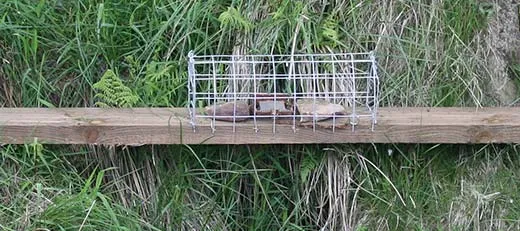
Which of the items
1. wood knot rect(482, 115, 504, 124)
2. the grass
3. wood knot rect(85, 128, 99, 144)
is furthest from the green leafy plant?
wood knot rect(482, 115, 504, 124)

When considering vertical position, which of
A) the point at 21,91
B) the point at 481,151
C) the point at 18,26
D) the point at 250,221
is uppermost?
the point at 18,26

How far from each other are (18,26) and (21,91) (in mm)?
266

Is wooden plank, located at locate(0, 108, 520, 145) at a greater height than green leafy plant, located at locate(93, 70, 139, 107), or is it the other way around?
green leafy plant, located at locate(93, 70, 139, 107)

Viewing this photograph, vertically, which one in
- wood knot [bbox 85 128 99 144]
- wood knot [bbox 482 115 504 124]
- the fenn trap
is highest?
the fenn trap

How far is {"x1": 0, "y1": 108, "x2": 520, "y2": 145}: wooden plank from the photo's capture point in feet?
9.75

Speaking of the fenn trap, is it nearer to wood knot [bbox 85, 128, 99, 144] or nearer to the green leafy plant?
the green leafy plant

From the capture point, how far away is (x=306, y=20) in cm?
333

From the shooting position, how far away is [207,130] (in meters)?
2.98

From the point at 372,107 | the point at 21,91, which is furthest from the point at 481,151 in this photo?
the point at 21,91

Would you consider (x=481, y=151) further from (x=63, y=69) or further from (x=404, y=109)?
(x=63, y=69)

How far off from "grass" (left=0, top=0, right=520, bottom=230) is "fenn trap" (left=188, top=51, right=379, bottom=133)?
0.24 feet

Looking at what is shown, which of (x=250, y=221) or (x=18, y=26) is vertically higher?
(x=18, y=26)

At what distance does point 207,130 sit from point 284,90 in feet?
1.58

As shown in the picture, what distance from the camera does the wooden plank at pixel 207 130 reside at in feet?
9.75
